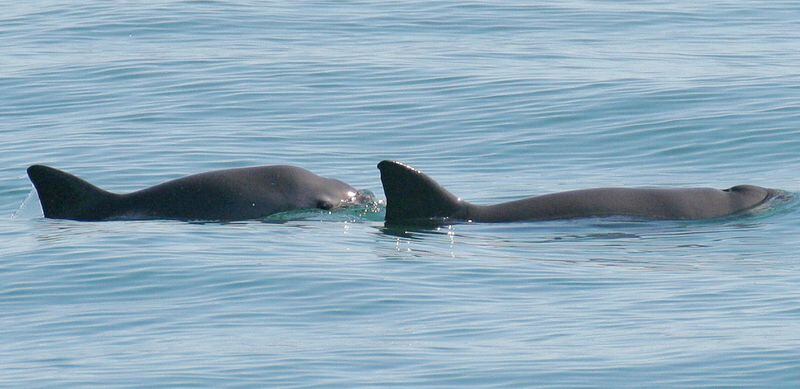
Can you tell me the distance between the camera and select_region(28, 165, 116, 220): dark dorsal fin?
17094 mm

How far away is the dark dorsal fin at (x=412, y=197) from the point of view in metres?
15.8

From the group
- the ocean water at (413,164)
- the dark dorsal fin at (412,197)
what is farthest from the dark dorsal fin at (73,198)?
the dark dorsal fin at (412,197)

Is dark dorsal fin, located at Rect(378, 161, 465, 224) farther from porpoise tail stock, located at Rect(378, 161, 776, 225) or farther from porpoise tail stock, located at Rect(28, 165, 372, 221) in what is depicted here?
porpoise tail stock, located at Rect(28, 165, 372, 221)

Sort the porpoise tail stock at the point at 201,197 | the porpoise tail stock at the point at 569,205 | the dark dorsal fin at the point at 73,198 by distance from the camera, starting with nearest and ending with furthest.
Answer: the porpoise tail stock at the point at 569,205 → the porpoise tail stock at the point at 201,197 → the dark dorsal fin at the point at 73,198

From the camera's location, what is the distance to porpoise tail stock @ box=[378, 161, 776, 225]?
1623 centimetres

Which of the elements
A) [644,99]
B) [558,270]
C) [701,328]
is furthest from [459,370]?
[644,99]

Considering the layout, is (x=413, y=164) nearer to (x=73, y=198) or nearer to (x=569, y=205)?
(x=569, y=205)

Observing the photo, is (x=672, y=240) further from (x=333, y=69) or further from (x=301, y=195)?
(x=333, y=69)

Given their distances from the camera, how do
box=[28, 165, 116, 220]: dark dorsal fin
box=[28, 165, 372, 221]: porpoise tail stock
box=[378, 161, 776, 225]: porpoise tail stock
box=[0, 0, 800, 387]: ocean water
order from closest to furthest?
box=[0, 0, 800, 387]: ocean water < box=[378, 161, 776, 225]: porpoise tail stock < box=[28, 165, 372, 221]: porpoise tail stock < box=[28, 165, 116, 220]: dark dorsal fin

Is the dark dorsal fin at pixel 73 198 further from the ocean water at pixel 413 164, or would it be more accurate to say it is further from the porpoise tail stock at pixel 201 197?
the ocean water at pixel 413 164

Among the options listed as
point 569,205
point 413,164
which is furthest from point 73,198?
point 413,164

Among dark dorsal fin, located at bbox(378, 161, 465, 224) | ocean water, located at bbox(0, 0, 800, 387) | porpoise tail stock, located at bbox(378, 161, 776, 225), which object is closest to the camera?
ocean water, located at bbox(0, 0, 800, 387)

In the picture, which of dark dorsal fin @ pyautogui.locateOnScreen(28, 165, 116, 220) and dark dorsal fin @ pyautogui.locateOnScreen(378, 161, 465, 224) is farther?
dark dorsal fin @ pyautogui.locateOnScreen(28, 165, 116, 220)

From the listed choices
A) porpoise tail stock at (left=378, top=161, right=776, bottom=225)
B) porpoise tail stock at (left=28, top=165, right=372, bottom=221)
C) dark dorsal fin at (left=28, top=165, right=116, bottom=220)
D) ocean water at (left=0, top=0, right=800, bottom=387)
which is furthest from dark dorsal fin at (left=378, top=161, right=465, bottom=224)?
dark dorsal fin at (left=28, top=165, right=116, bottom=220)
